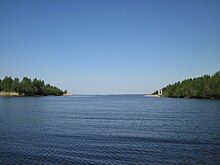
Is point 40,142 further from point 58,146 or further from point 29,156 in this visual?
point 29,156

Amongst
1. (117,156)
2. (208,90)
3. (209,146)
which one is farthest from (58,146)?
(208,90)

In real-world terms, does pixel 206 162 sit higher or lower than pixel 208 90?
lower

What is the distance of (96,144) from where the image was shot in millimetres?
35344

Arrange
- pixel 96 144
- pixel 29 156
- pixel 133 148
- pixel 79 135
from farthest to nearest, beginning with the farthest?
pixel 79 135 < pixel 96 144 < pixel 133 148 < pixel 29 156

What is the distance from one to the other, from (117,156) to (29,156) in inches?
306

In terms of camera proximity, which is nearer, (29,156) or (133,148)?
(29,156)

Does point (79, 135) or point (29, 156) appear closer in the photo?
point (29, 156)

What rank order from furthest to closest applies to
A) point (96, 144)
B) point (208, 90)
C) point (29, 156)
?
point (208, 90) < point (96, 144) < point (29, 156)

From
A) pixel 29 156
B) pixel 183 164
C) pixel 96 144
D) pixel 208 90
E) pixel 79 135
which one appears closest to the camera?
pixel 183 164

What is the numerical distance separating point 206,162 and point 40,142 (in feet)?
59.6

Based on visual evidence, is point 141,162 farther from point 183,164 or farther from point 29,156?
point 29,156

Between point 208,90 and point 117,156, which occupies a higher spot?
point 208,90

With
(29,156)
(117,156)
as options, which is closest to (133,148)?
(117,156)

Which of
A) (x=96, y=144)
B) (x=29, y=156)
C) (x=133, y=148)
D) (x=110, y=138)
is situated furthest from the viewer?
(x=110, y=138)
